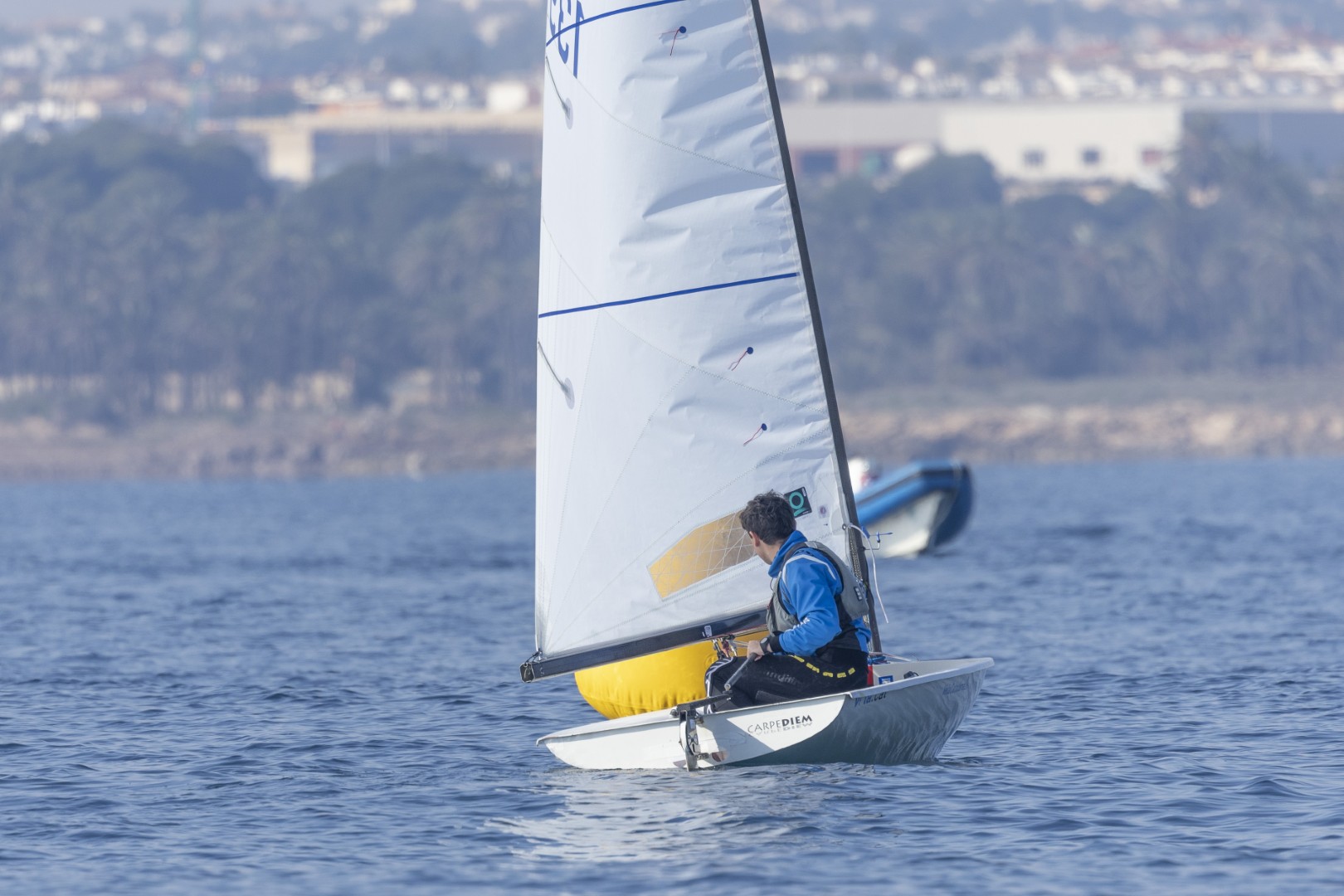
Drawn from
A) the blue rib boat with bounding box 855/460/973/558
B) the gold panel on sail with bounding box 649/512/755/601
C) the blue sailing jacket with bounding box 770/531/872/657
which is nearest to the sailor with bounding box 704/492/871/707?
the blue sailing jacket with bounding box 770/531/872/657

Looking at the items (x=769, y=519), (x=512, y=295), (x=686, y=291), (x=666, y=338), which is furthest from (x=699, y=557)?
(x=512, y=295)

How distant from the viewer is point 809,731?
14.9 meters

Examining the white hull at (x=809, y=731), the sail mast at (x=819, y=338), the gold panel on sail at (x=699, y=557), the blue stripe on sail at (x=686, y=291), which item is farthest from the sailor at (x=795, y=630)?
the blue stripe on sail at (x=686, y=291)

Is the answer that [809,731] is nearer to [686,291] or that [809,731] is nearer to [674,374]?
[674,374]

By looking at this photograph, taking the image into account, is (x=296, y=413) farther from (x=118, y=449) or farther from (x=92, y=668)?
(x=92, y=668)

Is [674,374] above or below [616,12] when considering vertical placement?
below

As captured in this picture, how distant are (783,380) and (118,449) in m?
117

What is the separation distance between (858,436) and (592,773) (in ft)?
371

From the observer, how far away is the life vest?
14.7 m

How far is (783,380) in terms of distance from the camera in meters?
15.6

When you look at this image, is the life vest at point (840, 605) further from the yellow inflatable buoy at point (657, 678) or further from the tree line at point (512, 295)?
the tree line at point (512, 295)

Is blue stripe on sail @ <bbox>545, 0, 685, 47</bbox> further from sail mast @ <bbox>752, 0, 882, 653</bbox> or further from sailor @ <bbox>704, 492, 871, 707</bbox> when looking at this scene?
sailor @ <bbox>704, 492, 871, 707</bbox>

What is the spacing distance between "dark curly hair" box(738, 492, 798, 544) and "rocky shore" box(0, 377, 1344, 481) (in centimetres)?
11137

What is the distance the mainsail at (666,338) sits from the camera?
50.7 feet
